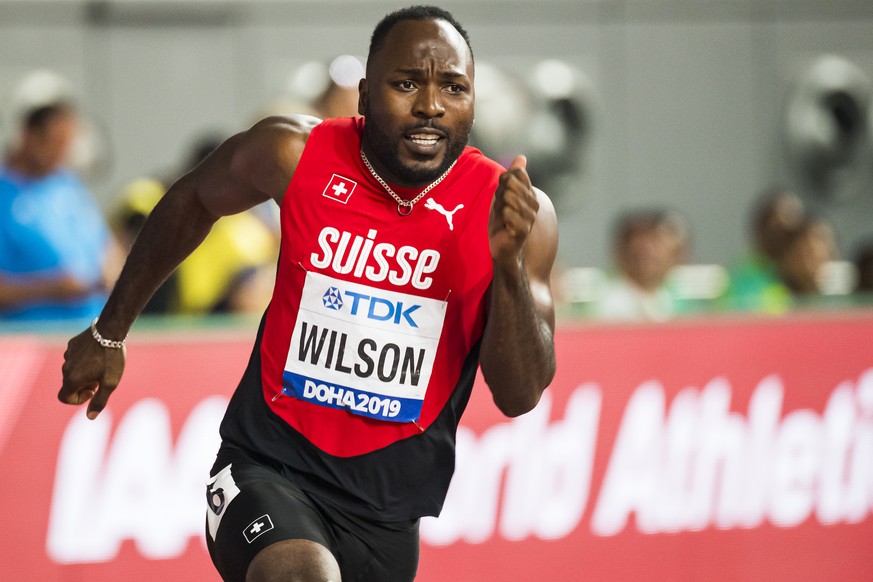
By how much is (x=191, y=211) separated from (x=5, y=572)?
250cm

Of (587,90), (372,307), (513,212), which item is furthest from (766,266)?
(513,212)

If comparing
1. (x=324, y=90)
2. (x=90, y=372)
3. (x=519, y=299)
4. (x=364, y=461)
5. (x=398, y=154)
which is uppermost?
(x=324, y=90)

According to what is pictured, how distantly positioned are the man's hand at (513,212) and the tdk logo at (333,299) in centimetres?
57

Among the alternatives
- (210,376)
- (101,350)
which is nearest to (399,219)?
(101,350)

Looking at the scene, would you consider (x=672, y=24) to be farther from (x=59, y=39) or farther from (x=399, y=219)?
(x=399, y=219)

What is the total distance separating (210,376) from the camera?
6.01m

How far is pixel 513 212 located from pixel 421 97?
49 cm

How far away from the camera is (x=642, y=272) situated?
7.83 metres

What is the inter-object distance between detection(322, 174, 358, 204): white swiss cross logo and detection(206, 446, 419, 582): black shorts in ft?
2.47

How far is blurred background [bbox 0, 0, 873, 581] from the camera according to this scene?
6012 mm

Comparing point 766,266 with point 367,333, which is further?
point 766,266

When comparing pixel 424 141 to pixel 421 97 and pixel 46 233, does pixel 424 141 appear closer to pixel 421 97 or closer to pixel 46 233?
pixel 421 97

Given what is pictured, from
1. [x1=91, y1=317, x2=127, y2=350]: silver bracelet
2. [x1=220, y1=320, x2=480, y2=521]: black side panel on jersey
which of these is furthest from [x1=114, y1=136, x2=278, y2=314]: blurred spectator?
[x1=220, y1=320, x2=480, y2=521]: black side panel on jersey

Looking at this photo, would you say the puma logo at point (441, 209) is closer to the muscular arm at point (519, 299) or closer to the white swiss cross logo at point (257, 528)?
the muscular arm at point (519, 299)
